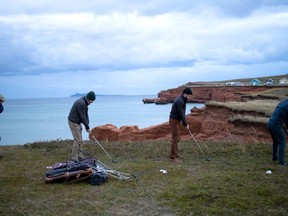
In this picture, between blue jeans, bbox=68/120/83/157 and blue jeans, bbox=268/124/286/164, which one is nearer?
blue jeans, bbox=268/124/286/164

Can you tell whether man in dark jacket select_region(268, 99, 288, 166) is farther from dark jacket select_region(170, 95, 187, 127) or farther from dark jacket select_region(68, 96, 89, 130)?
dark jacket select_region(68, 96, 89, 130)

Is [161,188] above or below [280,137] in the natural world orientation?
below

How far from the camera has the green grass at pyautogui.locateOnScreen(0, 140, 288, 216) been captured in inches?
317

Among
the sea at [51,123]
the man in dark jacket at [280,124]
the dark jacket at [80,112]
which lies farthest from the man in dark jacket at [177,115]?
the sea at [51,123]

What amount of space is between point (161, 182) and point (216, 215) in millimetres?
2740

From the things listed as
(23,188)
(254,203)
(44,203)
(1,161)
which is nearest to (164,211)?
(254,203)

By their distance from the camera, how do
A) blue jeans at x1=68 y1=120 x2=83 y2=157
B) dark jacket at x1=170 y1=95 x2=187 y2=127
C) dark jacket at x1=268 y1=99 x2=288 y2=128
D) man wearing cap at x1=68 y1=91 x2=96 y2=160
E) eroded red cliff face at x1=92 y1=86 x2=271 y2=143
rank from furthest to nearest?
eroded red cliff face at x1=92 y1=86 x2=271 y2=143 → dark jacket at x1=170 y1=95 x2=187 y2=127 → blue jeans at x1=68 y1=120 x2=83 y2=157 → man wearing cap at x1=68 y1=91 x2=96 y2=160 → dark jacket at x1=268 y1=99 x2=288 y2=128

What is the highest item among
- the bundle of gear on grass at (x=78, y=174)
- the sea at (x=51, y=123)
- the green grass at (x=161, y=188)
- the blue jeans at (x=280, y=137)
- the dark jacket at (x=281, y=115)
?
the dark jacket at (x=281, y=115)

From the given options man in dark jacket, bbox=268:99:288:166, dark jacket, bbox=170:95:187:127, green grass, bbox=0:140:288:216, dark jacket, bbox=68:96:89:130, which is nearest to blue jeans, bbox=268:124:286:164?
man in dark jacket, bbox=268:99:288:166

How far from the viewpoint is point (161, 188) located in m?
9.64

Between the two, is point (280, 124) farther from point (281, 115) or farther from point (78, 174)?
point (78, 174)

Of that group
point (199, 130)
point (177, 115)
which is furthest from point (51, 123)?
point (177, 115)

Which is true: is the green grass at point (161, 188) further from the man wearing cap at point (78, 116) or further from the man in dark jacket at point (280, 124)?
the man wearing cap at point (78, 116)

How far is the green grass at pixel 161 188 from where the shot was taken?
26.5 feet
